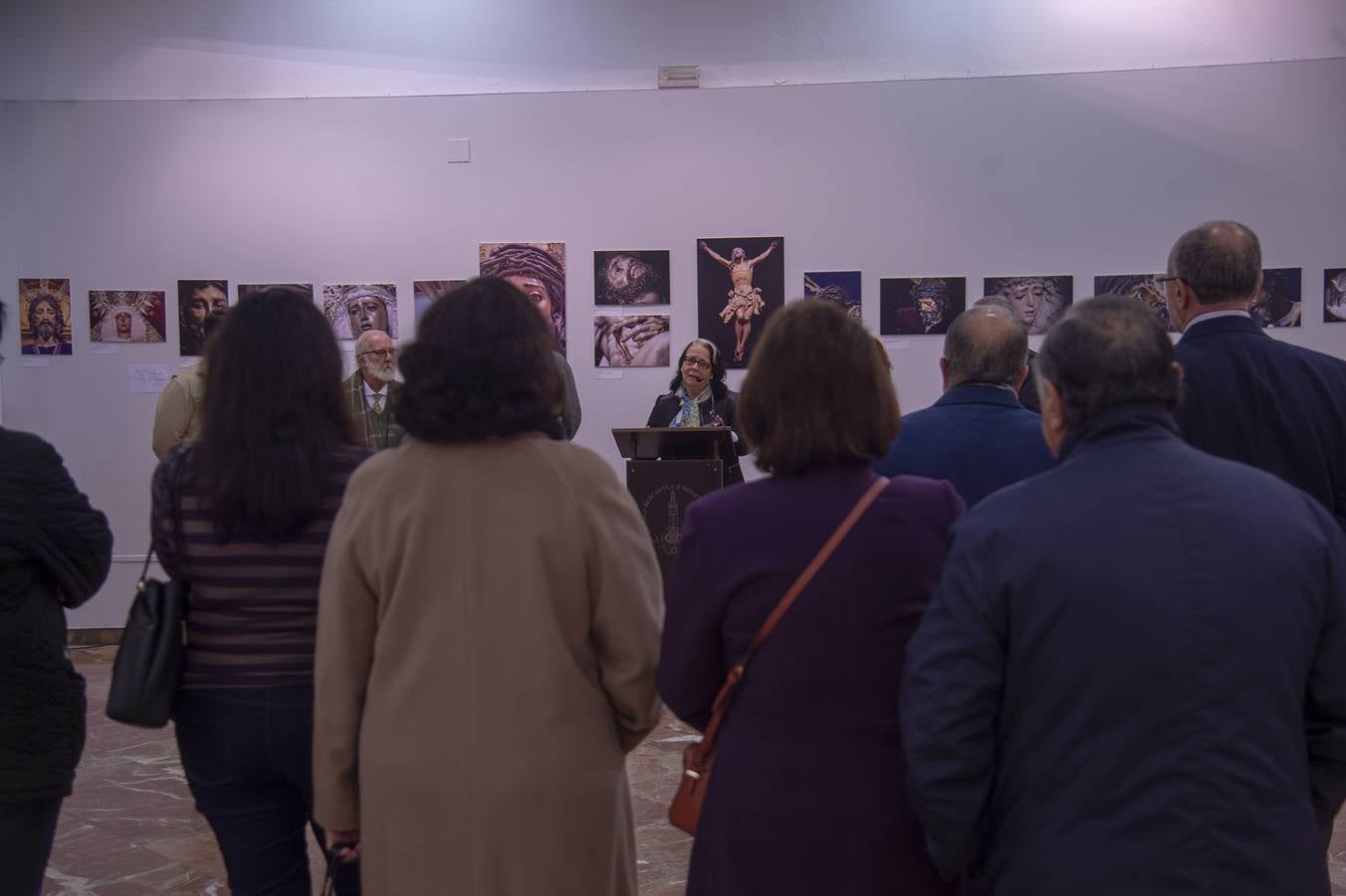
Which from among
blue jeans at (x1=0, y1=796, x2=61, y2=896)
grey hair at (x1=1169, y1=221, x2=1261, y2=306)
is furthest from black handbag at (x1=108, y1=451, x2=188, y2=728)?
grey hair at (x1=1169, y1=221, x2=1261, y2=306)

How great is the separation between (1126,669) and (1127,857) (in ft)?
0.92

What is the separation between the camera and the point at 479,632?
208 cm

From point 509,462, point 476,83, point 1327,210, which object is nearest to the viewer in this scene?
point 509,462

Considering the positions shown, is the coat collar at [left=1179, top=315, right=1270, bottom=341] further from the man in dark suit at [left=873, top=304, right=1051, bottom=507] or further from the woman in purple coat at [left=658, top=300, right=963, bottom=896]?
the woman in purple coat at [left=658, top=300, right=963, bottom=896]

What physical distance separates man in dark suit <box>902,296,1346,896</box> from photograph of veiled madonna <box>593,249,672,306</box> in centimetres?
649

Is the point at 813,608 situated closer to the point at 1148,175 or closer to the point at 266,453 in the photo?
the point at 266,453

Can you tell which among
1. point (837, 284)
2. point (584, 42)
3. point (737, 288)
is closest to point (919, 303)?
point (837, 284)

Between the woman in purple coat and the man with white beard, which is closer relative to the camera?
the woman in purple coat

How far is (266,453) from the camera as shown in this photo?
2252 mm

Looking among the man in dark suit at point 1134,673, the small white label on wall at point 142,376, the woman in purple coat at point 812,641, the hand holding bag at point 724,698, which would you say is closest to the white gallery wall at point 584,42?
the small white label on wall at point 142,376

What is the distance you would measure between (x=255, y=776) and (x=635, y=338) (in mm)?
6155

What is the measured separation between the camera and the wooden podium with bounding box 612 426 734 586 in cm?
627

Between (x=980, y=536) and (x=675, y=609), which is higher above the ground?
(x=980, y=536)

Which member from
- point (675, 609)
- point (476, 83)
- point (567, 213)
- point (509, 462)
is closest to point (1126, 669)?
point (675, 609)
